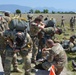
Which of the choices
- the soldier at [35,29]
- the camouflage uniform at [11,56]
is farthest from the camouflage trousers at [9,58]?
the soldier at [35,29]

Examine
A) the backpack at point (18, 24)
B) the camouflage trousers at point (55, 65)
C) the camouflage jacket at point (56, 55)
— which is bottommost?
the camouflage trousers at point (55, 65)

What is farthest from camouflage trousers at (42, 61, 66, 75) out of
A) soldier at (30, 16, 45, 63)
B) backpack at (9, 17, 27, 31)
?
soldier at (30, 16, 45, 63)

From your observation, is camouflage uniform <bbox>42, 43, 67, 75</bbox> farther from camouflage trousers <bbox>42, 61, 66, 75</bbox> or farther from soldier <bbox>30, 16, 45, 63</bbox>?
soldier <bbox>30, 16, 45, 63</bbox>

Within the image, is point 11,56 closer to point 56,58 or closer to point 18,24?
point 18,24

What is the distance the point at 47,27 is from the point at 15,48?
11.0 feet

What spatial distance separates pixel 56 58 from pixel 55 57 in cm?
5

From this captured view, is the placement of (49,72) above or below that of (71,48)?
above

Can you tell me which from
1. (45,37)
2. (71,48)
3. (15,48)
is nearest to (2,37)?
(15,48)

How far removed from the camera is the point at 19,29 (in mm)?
8477

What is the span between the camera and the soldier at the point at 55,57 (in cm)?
816

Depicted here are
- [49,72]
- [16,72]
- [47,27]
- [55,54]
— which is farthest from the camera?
[47,27]

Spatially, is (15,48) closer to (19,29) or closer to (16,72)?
(19,29)

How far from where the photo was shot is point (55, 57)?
8.41 meters

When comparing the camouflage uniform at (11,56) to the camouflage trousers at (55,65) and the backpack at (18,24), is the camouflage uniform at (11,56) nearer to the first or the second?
the backpack at (18,24)
